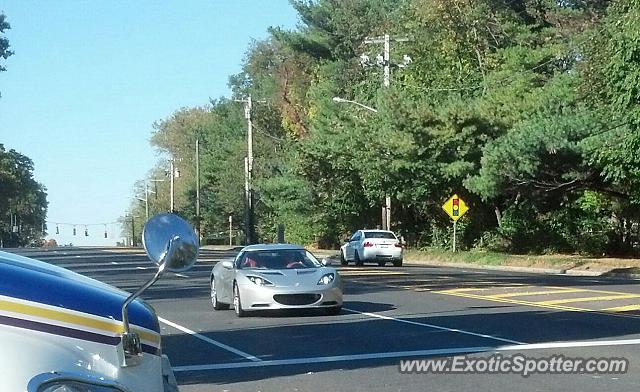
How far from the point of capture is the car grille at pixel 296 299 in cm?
1783

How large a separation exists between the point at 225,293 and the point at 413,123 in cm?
2940

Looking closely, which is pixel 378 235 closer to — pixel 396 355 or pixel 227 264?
pixel 227 264

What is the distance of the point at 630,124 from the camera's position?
112 feet

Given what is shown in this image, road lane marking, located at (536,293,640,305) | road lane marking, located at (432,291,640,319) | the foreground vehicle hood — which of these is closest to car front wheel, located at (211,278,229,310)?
road lane marking, located at (432,291,640,319)

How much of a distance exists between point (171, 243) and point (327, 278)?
1346 centimetres

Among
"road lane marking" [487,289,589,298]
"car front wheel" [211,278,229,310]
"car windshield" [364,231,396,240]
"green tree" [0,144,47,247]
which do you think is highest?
"green tree" [0,144,47,247]

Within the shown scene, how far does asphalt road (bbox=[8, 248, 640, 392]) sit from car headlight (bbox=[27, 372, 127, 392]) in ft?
20.5

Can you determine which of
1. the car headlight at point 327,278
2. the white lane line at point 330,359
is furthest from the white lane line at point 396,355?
the car headlight at point 327,278

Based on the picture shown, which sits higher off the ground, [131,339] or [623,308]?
[131,339]

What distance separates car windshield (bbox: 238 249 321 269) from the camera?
750 inches

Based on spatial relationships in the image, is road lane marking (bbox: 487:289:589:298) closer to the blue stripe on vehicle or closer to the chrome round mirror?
the chrome round mirror

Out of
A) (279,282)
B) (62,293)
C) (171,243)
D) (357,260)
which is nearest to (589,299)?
(279,282)

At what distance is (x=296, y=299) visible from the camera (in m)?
17.9

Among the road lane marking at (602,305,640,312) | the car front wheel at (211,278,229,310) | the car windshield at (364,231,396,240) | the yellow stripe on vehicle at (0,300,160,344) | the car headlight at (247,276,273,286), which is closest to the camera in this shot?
the yellow stripe on vehicle at (0,300,160,344)
